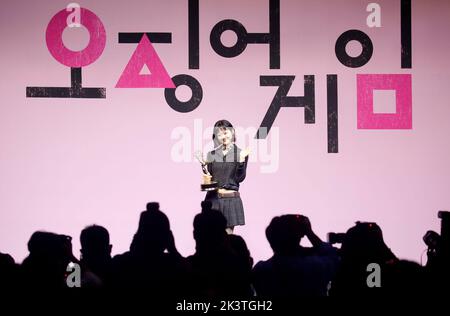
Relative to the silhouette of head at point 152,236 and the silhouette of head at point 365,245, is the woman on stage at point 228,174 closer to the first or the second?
the silhouette of head at point 152,236

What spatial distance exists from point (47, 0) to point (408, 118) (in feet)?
11.5

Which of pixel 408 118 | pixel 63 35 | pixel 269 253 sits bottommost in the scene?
pixel 269 253

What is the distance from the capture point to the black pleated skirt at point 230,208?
177 inches

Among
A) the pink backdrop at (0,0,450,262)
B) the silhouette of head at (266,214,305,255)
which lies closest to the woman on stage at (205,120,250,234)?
the pink backdrop at (0,0,450,262)

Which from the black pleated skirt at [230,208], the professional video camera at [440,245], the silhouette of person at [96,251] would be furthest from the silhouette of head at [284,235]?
the black pleated skirt at [230,208]

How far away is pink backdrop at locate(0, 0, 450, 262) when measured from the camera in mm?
5098

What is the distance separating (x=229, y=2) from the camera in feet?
16.8

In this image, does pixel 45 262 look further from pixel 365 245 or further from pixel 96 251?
pixel 365 245

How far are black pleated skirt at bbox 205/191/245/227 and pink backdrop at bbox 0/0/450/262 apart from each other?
0.60 metres

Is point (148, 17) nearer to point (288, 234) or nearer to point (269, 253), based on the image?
point (269, 253)

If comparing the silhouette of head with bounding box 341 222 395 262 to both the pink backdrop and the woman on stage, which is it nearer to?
the woman on stage

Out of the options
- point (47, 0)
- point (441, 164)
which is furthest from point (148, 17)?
point (441, 164)

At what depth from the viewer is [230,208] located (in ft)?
14.8

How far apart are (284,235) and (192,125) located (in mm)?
2774
